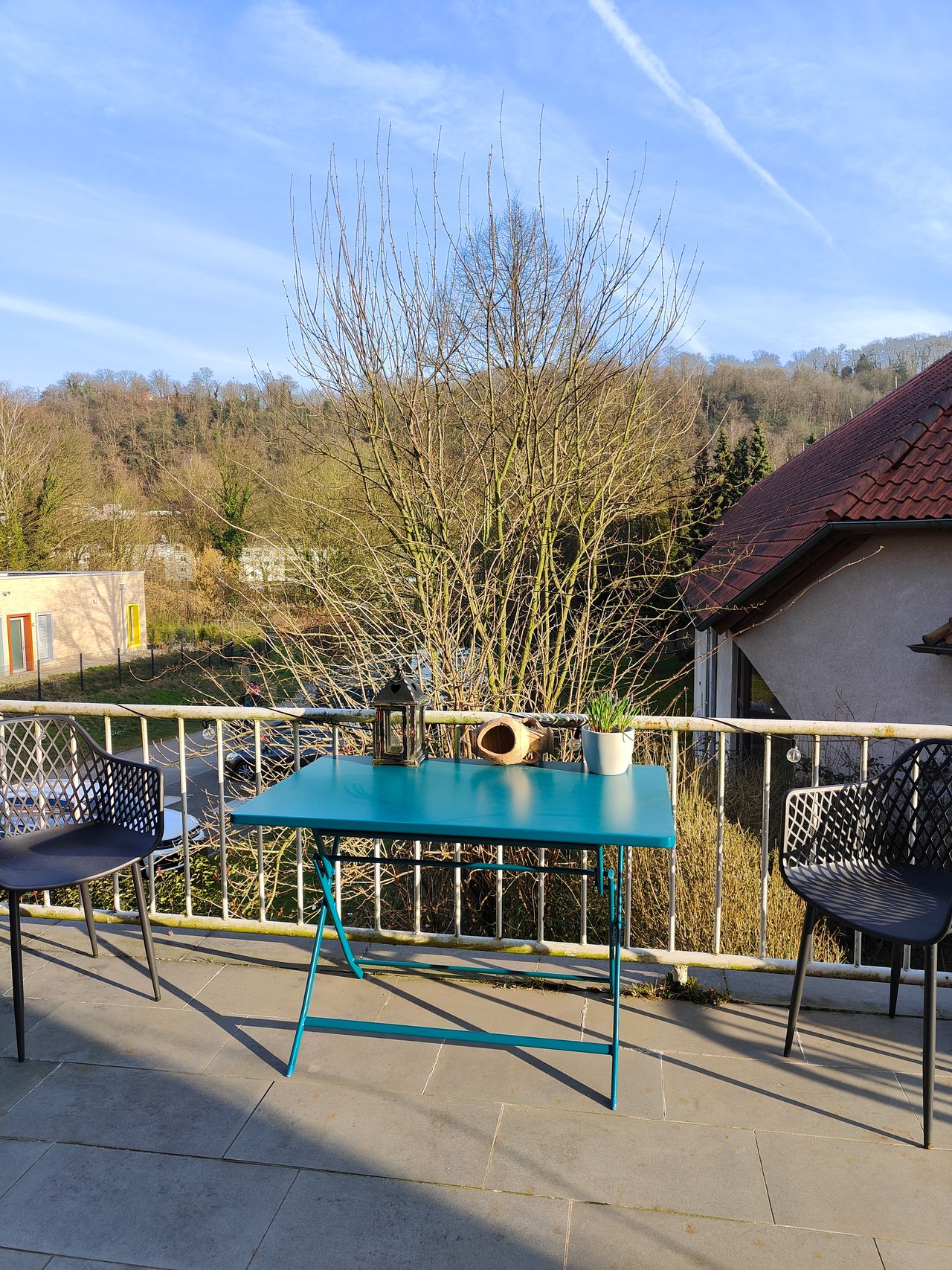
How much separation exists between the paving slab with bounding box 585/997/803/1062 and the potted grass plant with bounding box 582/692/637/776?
2.72 feet

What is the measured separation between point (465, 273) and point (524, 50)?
3848mm

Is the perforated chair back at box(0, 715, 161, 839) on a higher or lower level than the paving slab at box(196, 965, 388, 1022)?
higher

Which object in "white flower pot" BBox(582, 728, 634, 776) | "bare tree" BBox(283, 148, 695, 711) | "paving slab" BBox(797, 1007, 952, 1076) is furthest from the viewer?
"bare tree" BBox(283, 148, 695, 711)

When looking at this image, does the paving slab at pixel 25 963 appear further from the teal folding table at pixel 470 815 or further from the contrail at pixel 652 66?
the contrail at pixel 652 66

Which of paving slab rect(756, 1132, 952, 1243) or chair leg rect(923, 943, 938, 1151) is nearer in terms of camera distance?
paving slab rect(756, 1132, 952, 1243)

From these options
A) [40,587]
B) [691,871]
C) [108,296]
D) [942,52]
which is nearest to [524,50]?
[942,52]

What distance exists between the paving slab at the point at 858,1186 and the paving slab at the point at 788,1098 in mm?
67

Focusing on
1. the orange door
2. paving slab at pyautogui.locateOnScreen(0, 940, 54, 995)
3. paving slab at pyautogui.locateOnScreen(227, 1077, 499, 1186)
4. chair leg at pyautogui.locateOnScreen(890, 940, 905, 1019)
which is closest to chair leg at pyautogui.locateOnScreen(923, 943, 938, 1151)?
chair leg at pyautogui.locateOnScreen(890, 940, 905, 1019)

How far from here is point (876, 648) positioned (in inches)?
342

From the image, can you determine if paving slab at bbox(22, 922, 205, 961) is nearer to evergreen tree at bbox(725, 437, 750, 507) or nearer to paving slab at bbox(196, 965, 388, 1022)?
paving slab at bbox(196, 965, 388, 1022)

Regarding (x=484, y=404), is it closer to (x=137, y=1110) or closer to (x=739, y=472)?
(x=137, y=1110)

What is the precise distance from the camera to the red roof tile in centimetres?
795

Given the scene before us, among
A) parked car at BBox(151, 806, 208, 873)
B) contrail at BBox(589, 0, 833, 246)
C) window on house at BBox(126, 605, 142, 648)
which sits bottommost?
parked car at BBox(151, 806, 208, 873)

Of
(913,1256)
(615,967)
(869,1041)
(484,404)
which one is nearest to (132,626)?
(484,404)
